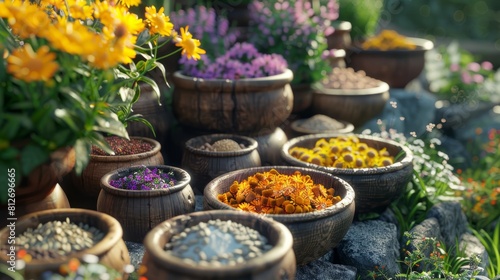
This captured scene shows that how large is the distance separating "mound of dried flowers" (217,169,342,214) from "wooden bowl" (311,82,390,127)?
7.29 ft

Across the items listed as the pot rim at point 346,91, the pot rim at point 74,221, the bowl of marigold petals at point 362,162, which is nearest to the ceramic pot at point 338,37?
the pot rim at point 346,91

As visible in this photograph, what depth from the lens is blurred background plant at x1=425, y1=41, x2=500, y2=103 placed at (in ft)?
23.4

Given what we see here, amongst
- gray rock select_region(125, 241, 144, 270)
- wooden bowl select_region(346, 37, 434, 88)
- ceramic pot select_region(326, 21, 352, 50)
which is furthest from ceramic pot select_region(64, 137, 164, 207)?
wooden bowl select_region(346, 37, 434, 88)

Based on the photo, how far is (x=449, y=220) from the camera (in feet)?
13.3

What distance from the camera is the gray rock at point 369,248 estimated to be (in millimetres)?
3189

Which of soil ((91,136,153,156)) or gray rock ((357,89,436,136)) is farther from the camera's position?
gray rock ((357,89,436,136))

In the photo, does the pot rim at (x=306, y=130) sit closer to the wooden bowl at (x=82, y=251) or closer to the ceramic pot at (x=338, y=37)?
the ceramic pot at (x=338, y=37)

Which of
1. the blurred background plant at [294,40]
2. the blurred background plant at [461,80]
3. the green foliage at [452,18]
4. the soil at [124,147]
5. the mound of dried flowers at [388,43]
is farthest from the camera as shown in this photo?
the green foliage at [452,18]

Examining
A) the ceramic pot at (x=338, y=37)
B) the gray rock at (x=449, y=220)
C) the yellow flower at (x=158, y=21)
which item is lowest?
the gray rock at (x=449, y=220)

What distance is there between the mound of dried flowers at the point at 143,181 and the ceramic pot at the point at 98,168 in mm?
201

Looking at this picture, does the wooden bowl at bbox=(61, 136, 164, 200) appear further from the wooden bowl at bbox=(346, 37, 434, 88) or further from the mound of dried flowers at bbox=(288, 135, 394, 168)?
the wooden bowl at bbox=(346, 37, 434, 88)

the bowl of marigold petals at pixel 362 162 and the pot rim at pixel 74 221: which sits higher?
the pot rim at pixel 74 221

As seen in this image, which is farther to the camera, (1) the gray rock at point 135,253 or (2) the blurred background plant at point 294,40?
(2) the blurred background plant at point 294,40

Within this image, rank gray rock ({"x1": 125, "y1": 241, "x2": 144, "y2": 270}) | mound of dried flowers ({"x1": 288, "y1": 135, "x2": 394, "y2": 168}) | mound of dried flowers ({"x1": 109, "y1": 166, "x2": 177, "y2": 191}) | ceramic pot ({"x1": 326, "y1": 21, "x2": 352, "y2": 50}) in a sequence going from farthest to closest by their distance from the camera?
1. ceramic pot ({"x1": 326, "y1": 21, "x2": 352, "y2": 50})
2. mound of dried flowers ({"x1": 288, "y1": 135, "x2": 394, "y2": 168})
3. mound of dried flowers ({"x1": 109, "y1": 166, "x2": 177, "y2": 191})
4. gray rock ({"x1": 125, "y1": 241, "x2": 144, "y2": 270})
